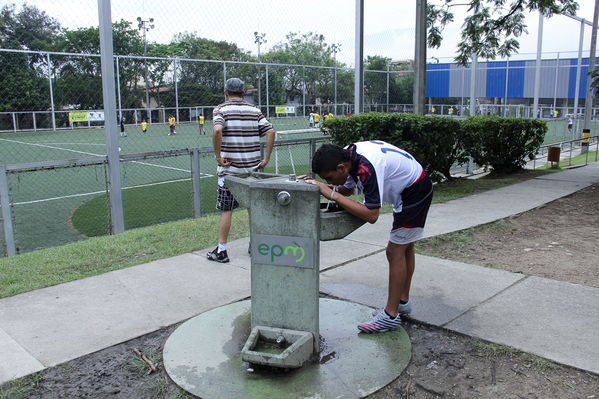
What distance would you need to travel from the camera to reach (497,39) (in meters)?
13.6

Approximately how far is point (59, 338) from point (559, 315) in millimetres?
3600

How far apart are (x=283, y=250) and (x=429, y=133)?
22.3ft

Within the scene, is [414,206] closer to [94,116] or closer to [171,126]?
[94,116]

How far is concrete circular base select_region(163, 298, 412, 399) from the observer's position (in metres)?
2.91

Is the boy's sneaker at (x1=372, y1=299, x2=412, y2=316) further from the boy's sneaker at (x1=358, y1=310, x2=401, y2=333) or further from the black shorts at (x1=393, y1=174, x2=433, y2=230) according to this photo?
the black shorts at (x1=393, y1=174, x2=433, y2=230)

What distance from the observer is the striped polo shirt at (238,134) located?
16.9ft

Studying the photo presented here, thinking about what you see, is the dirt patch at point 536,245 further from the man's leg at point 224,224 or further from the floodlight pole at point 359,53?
the floodlight pole at point 359,53

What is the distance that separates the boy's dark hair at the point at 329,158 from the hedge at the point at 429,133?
6.09 meters

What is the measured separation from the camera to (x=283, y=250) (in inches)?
124

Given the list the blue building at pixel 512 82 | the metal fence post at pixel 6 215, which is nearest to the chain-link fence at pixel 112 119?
the metal fence post at pixel 6 215

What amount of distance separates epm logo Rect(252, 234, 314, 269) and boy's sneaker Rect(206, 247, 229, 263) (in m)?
2.09

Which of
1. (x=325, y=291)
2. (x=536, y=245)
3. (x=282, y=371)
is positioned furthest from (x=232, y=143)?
(x=536, y=245)

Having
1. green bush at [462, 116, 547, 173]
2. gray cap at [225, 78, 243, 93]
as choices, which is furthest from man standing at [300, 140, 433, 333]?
green bush at [462, 116, 547, 173]

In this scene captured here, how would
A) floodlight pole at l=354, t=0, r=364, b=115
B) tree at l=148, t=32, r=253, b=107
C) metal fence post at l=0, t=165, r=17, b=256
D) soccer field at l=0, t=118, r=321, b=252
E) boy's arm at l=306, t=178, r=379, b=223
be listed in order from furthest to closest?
1. tree at l=148, t=32, r=253, b=107
2. floodlight pole at l=354, t=0, r=364, b=115
3. soccer field at l=0, t=118, r=321, b=252
4. metal fence post at l=0, t=165, r=17, b=256
5. boy's arm at l=306, t=178, r=379, b=223
